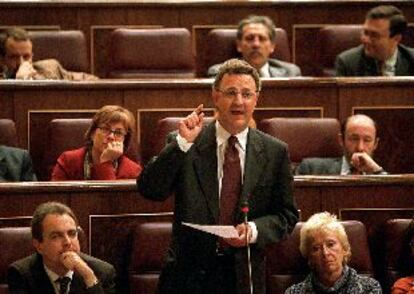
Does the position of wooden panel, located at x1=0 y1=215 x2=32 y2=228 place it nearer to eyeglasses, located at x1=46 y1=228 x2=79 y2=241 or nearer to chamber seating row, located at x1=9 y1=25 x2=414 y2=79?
eyeglasses, located at x1=46 y1=228 x2=79 y2=241

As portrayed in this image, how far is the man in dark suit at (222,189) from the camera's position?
1662 millimetres

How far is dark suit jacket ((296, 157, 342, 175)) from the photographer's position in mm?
2430

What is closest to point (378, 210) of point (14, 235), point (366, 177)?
point (366, 177)

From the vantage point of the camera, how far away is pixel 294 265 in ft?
6.77

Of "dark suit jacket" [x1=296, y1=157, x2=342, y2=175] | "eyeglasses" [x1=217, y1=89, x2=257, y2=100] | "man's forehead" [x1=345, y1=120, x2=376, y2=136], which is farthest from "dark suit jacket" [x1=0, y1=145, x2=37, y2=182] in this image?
"eyeglasses" [x1=217, y1=89, x2=257, y2=100]

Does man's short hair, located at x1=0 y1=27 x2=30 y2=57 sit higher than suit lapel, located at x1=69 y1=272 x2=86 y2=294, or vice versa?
man's short hair, located at x1=0 y1=27 x2=30 y2=57

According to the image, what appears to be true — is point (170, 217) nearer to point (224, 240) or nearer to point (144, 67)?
point (224, 240)

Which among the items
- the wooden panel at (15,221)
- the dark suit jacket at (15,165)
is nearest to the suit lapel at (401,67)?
the dark suit jacket at (15,165)

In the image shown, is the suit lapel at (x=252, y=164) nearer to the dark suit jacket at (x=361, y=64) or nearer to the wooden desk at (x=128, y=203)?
the wooden desk at (x=128, y=203)

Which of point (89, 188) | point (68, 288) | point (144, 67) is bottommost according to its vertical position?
point (68, 288)

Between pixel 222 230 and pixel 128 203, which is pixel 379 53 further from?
pixel 222 230

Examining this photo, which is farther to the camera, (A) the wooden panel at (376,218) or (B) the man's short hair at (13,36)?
(B) the man's short hair at (13,36)

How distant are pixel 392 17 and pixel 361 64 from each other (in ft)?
0.52

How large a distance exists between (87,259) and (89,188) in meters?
0.23
